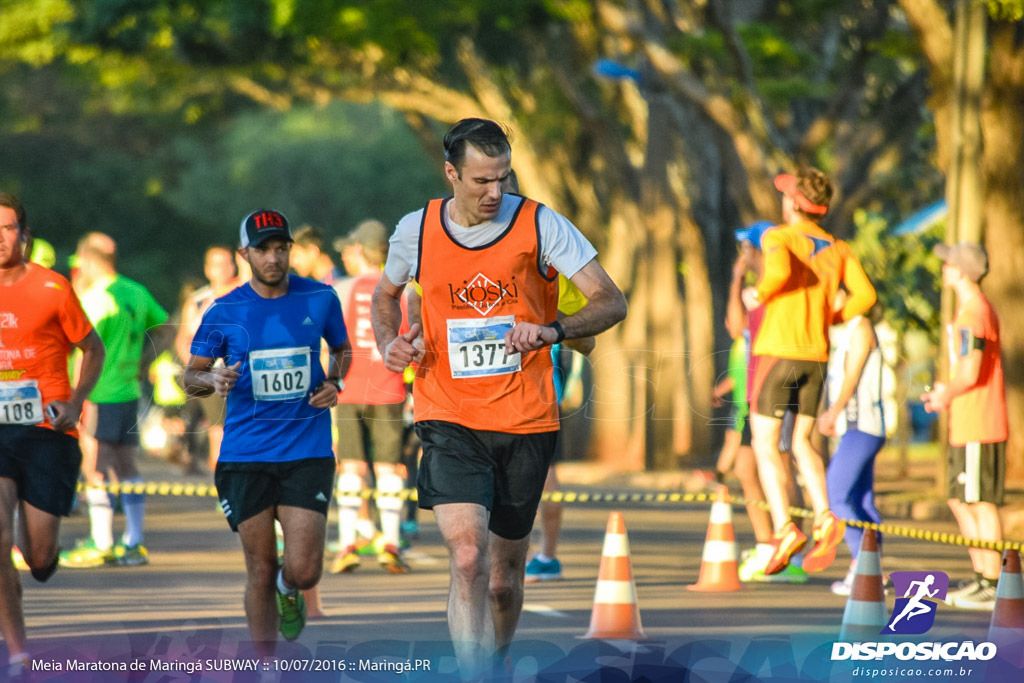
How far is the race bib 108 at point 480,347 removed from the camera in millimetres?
6320

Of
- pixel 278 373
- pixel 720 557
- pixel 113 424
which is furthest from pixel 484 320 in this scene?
pixel 113 424

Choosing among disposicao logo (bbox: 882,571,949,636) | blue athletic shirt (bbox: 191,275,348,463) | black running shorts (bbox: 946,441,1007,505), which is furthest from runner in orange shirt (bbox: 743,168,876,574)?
blue athletic shirt (bbox: 191,275,348,463)

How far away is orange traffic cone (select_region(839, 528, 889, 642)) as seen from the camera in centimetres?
838

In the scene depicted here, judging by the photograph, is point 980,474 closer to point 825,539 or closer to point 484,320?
point 825,539

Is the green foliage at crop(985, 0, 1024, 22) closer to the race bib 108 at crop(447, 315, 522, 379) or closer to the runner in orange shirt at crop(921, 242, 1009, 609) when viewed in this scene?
the runner in orange shirt at crop(921, 242, 1009, 609)

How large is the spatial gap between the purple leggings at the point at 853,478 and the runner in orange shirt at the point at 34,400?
4.41 m

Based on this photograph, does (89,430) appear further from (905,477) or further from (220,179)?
(220,179)

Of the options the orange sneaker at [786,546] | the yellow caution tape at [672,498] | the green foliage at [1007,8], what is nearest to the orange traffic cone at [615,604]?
the yellow caution tape at [672,498]

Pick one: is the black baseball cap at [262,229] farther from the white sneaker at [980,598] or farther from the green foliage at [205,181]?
the green foliage at [205,181]

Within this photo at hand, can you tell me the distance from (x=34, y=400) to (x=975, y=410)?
16.8 feet

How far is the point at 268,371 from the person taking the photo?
752 centimetres

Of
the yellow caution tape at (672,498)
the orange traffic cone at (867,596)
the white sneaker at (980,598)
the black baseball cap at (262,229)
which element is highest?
the black baseball cap at (262,229)

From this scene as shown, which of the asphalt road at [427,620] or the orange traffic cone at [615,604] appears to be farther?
the orange traffic cone at [615,604]

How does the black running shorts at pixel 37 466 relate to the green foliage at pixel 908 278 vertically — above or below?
below
